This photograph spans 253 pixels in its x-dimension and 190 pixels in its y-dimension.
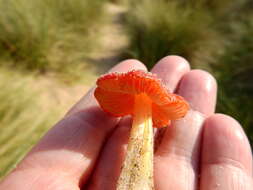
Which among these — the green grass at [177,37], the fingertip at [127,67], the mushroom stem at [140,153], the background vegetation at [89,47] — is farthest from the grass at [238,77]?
the mushroom stem at [140,153]

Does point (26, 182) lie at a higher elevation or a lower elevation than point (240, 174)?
higher

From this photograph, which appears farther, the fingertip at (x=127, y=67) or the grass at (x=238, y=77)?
the grass at (x=238, y=77)

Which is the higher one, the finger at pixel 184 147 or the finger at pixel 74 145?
the finger at pixel 74 145

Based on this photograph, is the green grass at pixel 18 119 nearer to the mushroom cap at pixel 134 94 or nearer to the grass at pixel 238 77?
the mushroom cap at pixel 134 94

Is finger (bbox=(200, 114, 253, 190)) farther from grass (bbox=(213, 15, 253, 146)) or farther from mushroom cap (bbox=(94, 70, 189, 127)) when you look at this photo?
grass (bbox=(213, 15, 253, 146))

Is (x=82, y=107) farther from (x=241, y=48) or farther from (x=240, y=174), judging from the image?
(x=241, y=48)

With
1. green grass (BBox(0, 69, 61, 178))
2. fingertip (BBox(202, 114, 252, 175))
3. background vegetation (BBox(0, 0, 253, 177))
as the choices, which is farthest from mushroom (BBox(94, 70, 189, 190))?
background vegetation (BBox(0, 0, 253, 177))

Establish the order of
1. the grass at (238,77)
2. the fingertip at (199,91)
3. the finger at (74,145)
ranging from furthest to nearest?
1. the grass at (238,77)
2. the fingertip at (199,91)
3. the finger at (74,145)

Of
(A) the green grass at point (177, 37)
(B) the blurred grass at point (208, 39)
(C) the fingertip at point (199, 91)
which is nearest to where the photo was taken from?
(C) the fingertip at point (199, 91)

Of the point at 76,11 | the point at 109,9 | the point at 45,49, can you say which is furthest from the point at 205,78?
the point at 109,9
